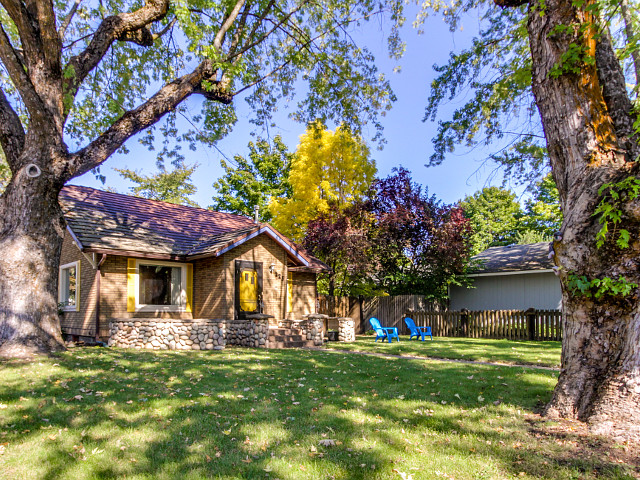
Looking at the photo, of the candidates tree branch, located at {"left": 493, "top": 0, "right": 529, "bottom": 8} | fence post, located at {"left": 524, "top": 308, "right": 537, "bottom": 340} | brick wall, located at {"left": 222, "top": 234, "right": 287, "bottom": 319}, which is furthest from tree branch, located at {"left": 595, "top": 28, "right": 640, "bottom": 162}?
fence post, located at {"left": 524, "top": 308, "right": 537, "bottom": 340}

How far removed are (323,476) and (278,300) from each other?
1260cm

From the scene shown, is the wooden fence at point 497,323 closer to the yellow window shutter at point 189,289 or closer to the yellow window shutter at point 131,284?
the yellow window shutter at point 189,289

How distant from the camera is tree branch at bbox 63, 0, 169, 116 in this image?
959 centimetres

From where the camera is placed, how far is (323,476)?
3369 mm

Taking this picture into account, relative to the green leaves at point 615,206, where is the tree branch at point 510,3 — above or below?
above

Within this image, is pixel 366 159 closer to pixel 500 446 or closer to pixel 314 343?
pixel 314 343

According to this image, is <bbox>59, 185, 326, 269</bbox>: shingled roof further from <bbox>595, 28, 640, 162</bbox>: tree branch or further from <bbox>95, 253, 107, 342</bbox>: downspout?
<bbox>595, 28, 640, 162</bbox>: tree branch

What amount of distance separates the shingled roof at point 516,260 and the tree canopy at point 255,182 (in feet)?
52.1

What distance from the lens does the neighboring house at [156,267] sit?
1305 centimetres

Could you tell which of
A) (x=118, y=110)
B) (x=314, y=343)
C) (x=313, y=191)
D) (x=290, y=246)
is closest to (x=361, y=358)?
(x=314, y=343)

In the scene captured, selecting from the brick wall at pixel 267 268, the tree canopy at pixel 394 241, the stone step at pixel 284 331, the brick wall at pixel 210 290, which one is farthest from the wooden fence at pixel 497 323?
the brick wall at pixel 210 290

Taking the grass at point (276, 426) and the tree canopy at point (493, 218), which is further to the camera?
the tree canopy at point (493, 218)

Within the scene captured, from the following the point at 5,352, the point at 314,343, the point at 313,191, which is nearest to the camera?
the point at 5,352

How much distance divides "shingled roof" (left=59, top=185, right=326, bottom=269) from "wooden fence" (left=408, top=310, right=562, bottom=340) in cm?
594
